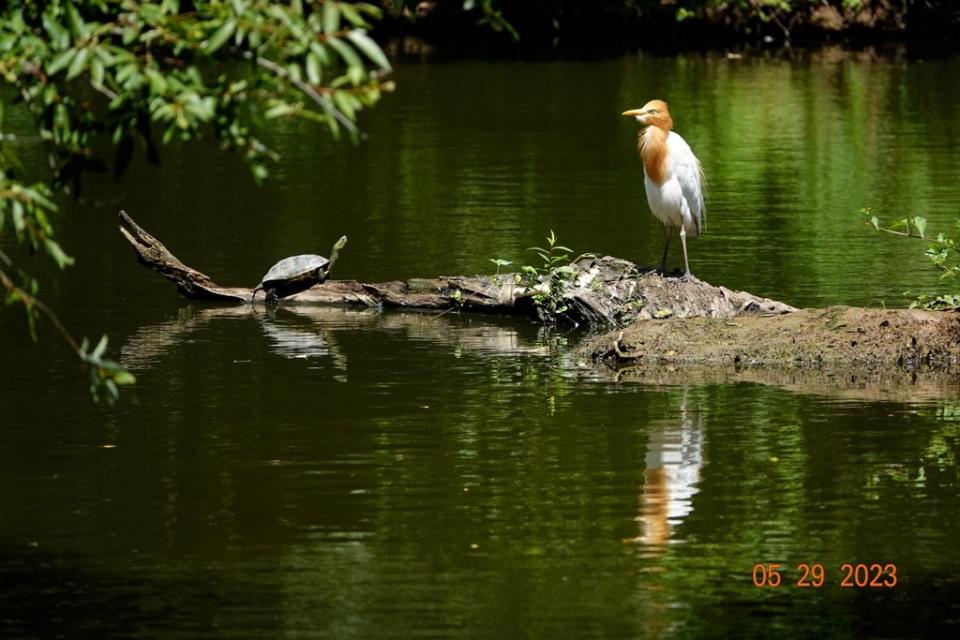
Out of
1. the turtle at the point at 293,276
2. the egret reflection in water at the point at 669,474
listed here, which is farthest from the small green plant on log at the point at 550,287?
the egret reflection in water at the point at 669,474

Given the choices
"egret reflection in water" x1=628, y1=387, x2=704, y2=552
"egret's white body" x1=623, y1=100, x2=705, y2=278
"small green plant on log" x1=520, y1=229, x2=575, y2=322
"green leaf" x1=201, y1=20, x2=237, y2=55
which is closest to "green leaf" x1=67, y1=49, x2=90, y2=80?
"green leaf" x1=201, y1=20, x2=237, y2=55

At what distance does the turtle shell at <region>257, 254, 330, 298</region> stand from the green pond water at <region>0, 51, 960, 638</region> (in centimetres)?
34

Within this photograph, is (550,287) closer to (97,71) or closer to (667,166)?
(667,166)

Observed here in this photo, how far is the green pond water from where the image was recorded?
886 cm

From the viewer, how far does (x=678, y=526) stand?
1004 centimetres

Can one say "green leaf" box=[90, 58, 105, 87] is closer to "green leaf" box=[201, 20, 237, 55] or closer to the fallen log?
"green leaf" box=[201, 20, 237, 55]

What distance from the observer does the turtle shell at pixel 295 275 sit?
55.4ft

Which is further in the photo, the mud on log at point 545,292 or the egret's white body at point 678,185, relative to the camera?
the egret's white body at point 678,185

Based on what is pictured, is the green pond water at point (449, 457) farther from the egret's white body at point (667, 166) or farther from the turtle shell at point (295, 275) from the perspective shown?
the egret's white body at point (667, 166)

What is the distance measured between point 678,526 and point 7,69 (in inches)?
185

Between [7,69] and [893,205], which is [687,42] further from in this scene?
[7,69]

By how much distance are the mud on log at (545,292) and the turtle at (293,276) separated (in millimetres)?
103

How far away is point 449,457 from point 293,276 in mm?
5687

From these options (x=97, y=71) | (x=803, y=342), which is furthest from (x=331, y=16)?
(x=803, y=342)
